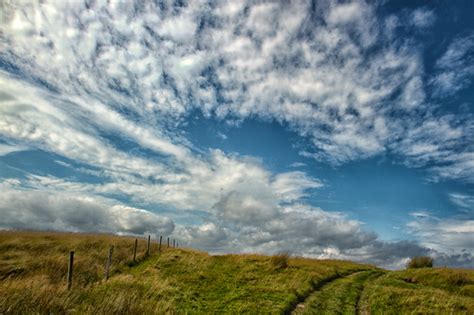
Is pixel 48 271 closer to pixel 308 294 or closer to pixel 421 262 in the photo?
pixel 308 294

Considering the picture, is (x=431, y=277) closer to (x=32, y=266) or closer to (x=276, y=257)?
(x=276, y=257)

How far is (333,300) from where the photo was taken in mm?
21453

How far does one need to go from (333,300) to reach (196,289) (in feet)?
29.4

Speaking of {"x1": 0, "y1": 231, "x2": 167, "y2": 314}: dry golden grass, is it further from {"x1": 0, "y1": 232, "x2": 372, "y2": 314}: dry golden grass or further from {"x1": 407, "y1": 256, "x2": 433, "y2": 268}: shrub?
{"x1": 407, "y1": 256, "x2": 433, "y2": 268}: shrub

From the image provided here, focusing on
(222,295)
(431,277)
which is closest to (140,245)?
(222,295)

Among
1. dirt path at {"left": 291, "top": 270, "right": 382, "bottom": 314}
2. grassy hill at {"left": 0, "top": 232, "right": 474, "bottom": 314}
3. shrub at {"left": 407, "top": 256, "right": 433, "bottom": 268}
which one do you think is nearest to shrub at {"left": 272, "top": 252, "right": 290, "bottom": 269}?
→ grassy hill at {"left": 0, "top": 232, "right": 474, "bottom": 314}

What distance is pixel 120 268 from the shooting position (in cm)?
3145

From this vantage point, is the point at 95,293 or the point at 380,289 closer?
the point at 95,293

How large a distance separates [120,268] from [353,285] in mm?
20985

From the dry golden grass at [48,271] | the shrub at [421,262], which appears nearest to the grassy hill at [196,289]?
the dry golden grass at [48,271]

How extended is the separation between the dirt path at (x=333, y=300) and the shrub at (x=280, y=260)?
642cm

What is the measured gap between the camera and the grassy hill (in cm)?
1358

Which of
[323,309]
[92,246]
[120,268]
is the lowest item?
[323,309]

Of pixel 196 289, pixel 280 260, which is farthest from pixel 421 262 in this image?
pixel 196 289
